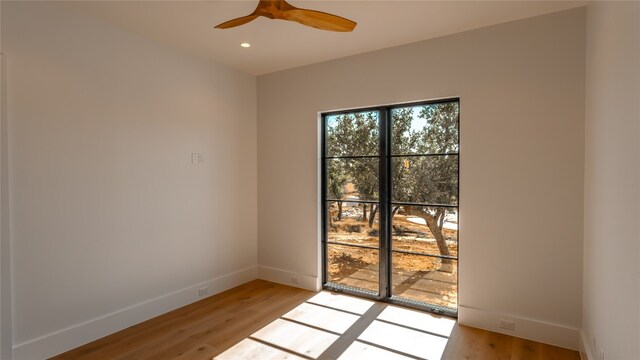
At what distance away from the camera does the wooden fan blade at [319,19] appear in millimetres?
2086

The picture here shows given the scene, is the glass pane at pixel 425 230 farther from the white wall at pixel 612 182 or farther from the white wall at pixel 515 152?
the white wall at pixel 612 182

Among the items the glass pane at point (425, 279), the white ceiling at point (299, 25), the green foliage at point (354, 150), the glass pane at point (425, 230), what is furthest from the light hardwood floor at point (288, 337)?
the white ceiling at point (299, 25)

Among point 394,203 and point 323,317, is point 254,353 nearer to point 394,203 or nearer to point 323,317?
point 323,317

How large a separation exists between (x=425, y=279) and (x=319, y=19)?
270 cm

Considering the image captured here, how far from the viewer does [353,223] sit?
3.93 metres

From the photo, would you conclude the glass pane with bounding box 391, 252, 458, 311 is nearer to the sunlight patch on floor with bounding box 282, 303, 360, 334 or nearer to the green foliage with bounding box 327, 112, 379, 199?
the sunlight patch on floor with bounding box 282, 303, 360, 334

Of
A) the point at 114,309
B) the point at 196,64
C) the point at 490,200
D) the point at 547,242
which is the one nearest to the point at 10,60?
the point at 196,64

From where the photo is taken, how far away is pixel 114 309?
302cm

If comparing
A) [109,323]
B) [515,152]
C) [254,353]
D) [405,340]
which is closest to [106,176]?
[109,323]

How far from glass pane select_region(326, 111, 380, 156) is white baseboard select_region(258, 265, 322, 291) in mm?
1573

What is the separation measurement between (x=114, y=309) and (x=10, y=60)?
2.16 metres

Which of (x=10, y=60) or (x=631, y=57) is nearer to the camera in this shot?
(x=631, y=57)

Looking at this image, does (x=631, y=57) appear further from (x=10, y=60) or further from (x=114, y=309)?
(x=114, y=309)

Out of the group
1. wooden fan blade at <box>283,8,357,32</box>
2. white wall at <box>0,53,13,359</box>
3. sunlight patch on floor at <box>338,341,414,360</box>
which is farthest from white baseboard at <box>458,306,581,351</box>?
white wall at <box>0,53,13,359</box>
